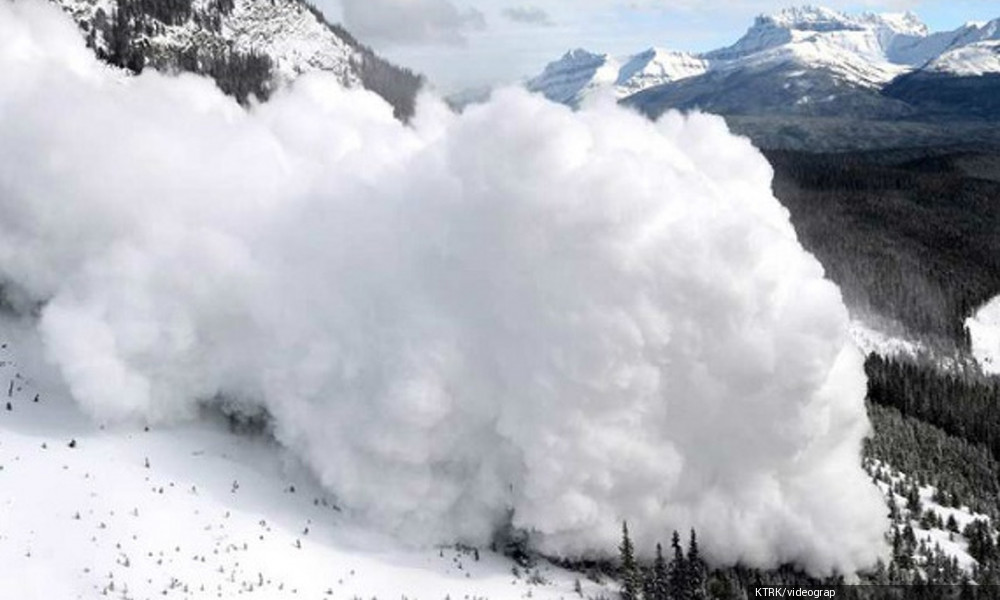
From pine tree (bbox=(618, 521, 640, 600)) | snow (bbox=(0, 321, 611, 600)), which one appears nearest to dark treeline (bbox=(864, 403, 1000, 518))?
pine tree (bbox=(618, 521, 640, 600))

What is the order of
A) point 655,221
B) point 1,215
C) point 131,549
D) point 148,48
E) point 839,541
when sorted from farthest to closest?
1. point 148,48
2. point 1,215
3. point 839,541
4. point 655,221
5. point 131,549

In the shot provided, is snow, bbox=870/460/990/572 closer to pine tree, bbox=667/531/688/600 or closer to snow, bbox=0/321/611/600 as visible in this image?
pine tree, bbox=667/531/688/600

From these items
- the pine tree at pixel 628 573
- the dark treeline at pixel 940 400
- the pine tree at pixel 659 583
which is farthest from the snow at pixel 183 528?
the dark treeline at pixel 940 400

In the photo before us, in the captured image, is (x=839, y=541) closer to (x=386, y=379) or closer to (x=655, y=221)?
(x=655, y=221)

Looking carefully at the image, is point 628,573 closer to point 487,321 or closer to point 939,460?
point 487,321

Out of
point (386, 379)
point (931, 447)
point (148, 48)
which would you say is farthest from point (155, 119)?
point (148, 48)

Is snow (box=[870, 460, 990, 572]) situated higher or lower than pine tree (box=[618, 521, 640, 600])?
higher

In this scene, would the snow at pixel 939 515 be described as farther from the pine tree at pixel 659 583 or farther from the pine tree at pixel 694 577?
the pine tree at pixel 659 583
